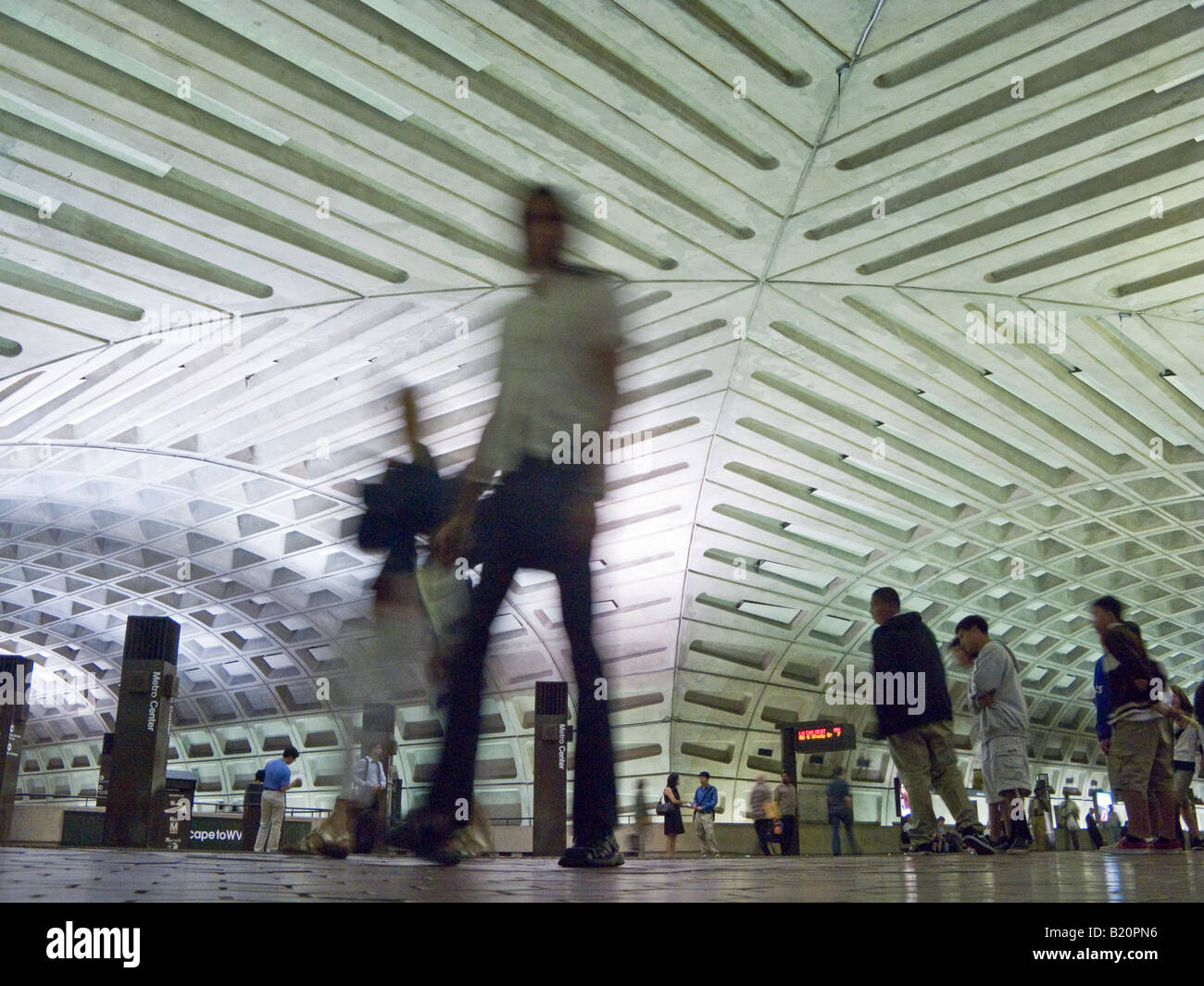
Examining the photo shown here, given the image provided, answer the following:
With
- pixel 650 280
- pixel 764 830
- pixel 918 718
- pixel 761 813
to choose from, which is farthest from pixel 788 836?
pixel 918 718

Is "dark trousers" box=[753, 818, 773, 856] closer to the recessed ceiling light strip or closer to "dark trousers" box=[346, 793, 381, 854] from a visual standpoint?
"dark trousers" box=[346, 793, 381, 854]

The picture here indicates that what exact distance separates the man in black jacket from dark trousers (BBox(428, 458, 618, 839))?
3.62 m

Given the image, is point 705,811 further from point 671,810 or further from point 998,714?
point 998,714

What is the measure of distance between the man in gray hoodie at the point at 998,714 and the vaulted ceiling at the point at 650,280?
375 centimetres

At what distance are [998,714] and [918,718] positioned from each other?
1144 mm

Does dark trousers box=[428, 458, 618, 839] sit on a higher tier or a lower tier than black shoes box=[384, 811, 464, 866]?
higher

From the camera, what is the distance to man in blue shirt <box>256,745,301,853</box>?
12.9 meters

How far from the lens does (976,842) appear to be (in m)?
6.57

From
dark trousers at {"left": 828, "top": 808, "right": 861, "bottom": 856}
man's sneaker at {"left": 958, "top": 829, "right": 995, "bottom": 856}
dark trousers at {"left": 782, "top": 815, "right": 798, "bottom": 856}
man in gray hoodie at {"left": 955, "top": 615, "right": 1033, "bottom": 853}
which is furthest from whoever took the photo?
dark trousers at {"left": 782, "top": 815, "right": 798, "bottom": 856}

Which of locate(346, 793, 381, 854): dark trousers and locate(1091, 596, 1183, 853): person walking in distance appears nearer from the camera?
locate(346, 793, 381, 854): dark trousers

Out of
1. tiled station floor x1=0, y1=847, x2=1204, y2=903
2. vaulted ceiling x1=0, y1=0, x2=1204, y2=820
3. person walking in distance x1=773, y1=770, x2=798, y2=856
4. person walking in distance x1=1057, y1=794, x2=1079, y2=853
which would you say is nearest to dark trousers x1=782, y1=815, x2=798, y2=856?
person walking in distance x1=773, y1=770, x2=798, y2=856

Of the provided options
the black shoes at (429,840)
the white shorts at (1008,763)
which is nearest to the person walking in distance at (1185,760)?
the white shorts at (1008,763)
